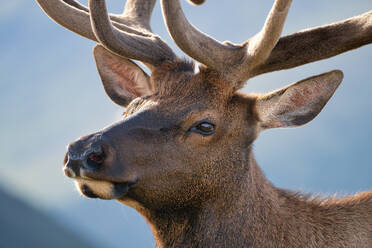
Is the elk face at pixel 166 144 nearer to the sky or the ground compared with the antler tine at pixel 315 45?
nearer to the ground

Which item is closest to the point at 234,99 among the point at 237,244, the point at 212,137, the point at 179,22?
the point at 212,137

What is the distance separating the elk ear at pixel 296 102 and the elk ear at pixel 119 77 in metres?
1.59

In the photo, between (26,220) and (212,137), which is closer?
(212,137)

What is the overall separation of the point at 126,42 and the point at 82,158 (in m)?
1.74

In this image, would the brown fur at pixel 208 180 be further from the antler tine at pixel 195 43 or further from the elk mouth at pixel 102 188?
the antler tine at pixel 195 43

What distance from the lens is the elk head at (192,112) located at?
15.3 ft

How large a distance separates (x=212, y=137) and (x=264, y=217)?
3.25 ft

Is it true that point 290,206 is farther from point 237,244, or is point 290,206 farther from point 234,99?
point 234,99

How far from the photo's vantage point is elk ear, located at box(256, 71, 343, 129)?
17.6ft

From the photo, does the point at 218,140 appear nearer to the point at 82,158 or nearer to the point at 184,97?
the point at 184,97

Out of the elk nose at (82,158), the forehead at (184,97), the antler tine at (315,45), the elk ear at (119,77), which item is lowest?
the elk nose at (82,158)

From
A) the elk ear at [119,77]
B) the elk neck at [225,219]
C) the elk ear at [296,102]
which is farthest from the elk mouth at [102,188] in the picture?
the elk ear at [119,77]

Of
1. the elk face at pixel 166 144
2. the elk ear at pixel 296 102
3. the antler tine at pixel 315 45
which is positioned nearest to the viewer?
the elk face at pixel 166 144

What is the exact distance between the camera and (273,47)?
5.36 metres
